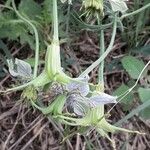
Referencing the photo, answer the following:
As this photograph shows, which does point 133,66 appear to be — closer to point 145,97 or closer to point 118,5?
point 145,97

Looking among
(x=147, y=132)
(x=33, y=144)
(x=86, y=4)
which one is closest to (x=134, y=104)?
(x=147, y=132)

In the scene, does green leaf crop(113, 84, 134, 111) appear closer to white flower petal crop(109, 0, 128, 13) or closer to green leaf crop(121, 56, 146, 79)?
green leaf crop(121, 56, 146, 79)

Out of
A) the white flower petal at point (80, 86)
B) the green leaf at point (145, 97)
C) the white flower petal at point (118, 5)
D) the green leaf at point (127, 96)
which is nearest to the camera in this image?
the white flower petal at point (80, 86)

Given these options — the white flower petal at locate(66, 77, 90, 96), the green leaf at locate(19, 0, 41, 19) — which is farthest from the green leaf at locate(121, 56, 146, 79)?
the white flower petal at locate(66, 77, 90, 96)

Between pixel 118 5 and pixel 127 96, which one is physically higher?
pixel 118 5

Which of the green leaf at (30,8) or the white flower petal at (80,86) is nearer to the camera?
the white flower petal at (80,86)

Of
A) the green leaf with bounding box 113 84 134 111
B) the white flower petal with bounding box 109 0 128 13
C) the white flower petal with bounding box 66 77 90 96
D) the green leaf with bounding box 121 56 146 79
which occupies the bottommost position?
the green leaf with bounding box 113 84 134 111

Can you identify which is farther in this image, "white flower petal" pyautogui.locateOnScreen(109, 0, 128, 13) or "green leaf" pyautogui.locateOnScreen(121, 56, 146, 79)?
"green leaf" pyautogui.locateOnScreen(121, 56, 146, 79)

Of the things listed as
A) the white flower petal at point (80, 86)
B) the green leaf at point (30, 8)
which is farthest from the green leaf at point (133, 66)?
the white flower petal at point (80, 86)

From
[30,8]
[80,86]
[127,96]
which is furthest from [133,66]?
[80,86]

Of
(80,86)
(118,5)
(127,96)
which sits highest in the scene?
(118,5)

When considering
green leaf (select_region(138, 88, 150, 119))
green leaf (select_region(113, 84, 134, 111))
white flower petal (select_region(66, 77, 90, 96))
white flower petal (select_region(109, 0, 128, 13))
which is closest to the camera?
white flower petal (select_region(66, 77, 90, 96))

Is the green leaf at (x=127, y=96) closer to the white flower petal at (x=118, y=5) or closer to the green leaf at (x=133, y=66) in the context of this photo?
the green leaf at (x=133, y=66)
